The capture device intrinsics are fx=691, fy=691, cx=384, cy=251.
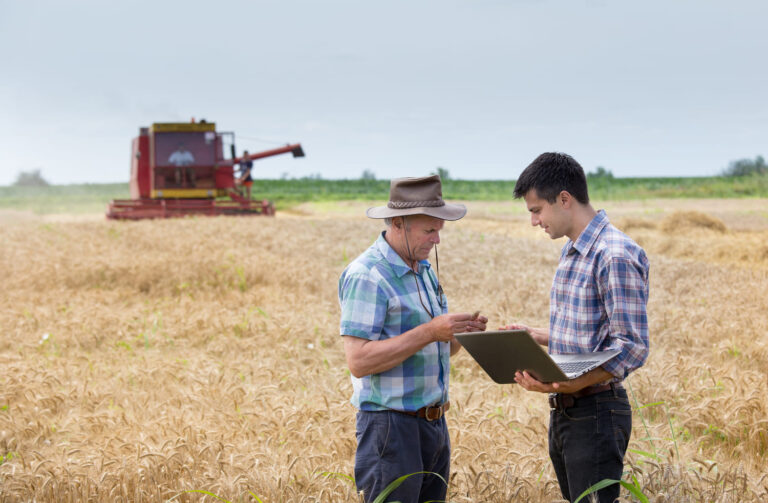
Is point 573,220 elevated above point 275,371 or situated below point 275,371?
above

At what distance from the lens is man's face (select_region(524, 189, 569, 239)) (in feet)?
9.78

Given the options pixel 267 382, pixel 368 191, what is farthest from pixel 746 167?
pixel 267 382

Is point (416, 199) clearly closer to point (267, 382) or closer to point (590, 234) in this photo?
point (590, 234)

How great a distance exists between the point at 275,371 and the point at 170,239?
31.5 ft

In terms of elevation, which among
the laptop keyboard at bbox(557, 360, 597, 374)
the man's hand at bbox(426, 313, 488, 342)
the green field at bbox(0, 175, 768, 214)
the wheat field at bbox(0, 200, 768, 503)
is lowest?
the wheat field at bbox(0, 200, 768, 503)

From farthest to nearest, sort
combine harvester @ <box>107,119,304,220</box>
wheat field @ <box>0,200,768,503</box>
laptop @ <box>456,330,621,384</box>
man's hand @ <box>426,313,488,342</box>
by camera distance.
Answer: combine harvester @ <box>107,119,304,220</box> < wheat field @ <box>0,200,768,503</box> < man's hand @ <box>426,313,488,342</box> < laptop @ <box>456,330,621,384</box>

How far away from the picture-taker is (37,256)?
1358 centimetres

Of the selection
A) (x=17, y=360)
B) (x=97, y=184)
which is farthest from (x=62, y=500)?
(x=97, y=184)

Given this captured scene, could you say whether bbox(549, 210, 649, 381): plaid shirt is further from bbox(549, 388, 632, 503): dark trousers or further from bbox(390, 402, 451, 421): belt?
bbox(390, 402, 451, 421): belt

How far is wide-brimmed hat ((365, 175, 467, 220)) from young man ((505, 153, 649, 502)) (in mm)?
375

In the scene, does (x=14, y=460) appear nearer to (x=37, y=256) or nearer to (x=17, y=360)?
(x=17, y=360)

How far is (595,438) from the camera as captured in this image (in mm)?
2967

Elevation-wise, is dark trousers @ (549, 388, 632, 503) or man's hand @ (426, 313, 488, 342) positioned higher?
man's hand @ (426, 313, 488, 342)

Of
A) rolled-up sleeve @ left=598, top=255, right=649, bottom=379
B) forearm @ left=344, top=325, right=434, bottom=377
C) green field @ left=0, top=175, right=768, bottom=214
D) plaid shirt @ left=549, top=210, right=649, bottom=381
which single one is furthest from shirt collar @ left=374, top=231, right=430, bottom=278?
green field @ left=0, top=175, right=768, bottom=214
